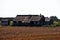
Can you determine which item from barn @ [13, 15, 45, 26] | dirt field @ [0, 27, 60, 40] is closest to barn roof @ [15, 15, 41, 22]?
barn @ [13, 15, 45, 26]

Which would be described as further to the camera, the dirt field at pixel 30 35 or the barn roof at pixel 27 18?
the barn roof at pixel 27 18

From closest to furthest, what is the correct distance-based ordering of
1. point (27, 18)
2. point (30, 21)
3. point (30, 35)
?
point (30, 35) < point (30, 21) < point (27, 18)

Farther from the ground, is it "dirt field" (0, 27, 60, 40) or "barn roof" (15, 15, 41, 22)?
"dirt field" (0, 27, 60, 40)

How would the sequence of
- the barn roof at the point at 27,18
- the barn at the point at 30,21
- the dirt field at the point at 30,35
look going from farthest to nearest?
the barn roof at the point at 27,18, the barn at the point at 30,21, the dirt field at the point at 30,35

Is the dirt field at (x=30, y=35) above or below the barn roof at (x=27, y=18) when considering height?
above

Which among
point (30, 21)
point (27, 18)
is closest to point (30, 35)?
point (30, 21)

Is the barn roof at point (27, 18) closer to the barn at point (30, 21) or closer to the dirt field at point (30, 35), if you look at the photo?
the barn at point (30, 21)

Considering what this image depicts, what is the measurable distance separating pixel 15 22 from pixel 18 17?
9.33 feet

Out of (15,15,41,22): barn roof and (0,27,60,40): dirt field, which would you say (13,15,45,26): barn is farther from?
(0,27,60,40): dirt field

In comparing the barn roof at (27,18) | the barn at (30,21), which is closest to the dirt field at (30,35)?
the barn at (30,21)

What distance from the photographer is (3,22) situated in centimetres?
8762

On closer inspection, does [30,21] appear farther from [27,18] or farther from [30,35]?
[30,35]

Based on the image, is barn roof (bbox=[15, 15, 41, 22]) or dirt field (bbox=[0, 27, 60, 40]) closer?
dirt field (bbox=[0, 27, 60, 40])

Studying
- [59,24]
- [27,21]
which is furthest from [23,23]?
[59,24]
